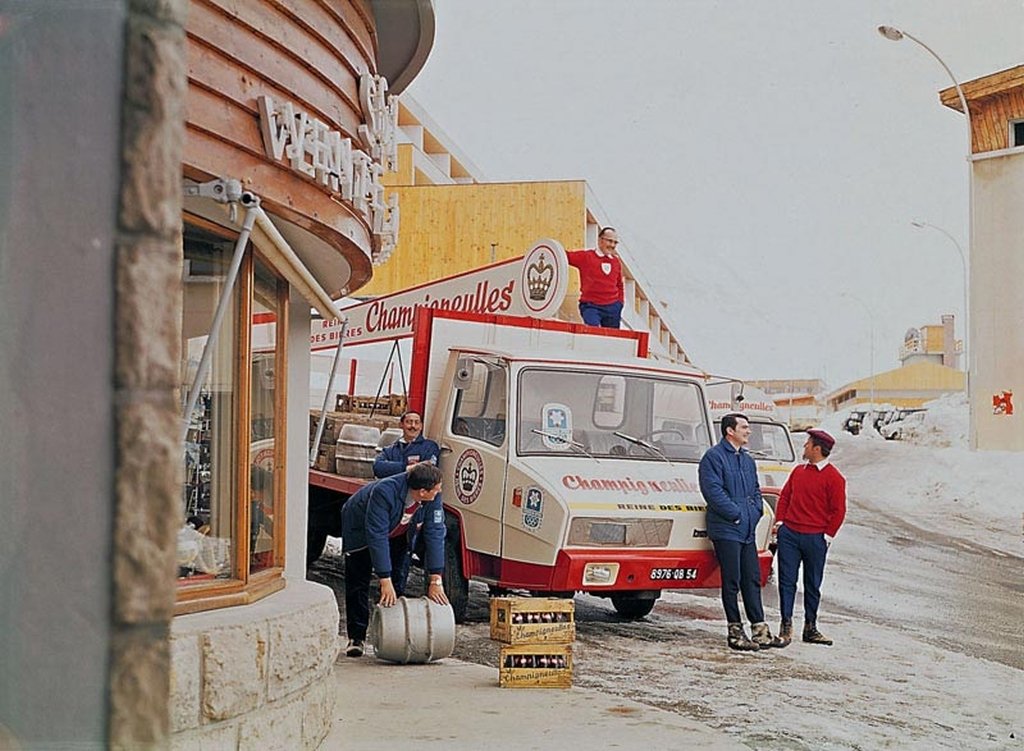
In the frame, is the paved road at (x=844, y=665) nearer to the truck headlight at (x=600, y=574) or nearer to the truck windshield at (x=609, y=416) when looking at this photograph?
the truck headlight at (x=600, y=574)

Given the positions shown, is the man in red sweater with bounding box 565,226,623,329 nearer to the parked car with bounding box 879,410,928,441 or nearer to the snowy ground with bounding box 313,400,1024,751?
the snowy ground with bounding box 313,400,1024,751

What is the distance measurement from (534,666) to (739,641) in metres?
2.57

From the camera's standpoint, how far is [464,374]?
37.0ft

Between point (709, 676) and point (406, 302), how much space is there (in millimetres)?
5950

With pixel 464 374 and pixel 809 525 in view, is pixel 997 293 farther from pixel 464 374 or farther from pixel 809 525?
pixel 464 374

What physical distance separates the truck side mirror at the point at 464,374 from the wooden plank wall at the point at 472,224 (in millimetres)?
17229

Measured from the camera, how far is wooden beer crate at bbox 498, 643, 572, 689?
7961 mm

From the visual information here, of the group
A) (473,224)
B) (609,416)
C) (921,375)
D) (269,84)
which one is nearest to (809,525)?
(609,416)

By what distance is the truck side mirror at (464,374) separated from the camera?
11258mm

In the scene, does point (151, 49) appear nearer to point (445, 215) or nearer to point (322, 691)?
point (322, 691)

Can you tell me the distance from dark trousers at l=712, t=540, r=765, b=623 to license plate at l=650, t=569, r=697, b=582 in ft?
0.94

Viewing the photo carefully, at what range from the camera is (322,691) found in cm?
586

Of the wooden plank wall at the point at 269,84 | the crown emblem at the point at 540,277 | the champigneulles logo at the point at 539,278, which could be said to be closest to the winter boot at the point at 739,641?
the champigneulles logo at the point at 539,278

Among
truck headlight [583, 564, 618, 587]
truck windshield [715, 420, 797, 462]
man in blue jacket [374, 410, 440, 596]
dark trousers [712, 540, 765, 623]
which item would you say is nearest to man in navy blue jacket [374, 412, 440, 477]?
man in blue jacket [374, 410, 440, 596]
